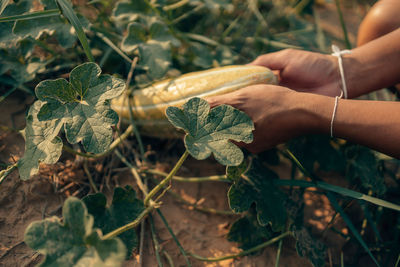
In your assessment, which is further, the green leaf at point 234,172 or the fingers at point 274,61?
the fingers at point 274,61

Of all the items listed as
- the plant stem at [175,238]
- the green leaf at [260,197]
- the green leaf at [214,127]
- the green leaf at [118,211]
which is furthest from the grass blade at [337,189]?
the green leaf at [118,211]

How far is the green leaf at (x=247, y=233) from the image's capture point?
131cm

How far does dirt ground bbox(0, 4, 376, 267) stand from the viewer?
120 centimetres

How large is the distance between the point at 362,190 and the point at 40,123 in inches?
59.7

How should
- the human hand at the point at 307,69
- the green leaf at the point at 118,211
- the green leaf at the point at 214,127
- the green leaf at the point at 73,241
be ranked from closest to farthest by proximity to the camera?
1. the green leaf at the point at 73,241
2. the green leaf at the point at 214,127
3. the green leaf at the point at 118,211
4. the human hand at the point at 307,69

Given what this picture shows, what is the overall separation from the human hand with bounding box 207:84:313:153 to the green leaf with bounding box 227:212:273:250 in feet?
1.15

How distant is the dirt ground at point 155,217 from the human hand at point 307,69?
580mm

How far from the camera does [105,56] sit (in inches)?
61.2

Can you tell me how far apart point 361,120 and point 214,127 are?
1.98ft

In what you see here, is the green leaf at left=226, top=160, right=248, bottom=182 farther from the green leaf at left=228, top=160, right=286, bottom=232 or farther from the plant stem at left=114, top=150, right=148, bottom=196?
the plant stem at left=114, top=150, right=148, bottom=196

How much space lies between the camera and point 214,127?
1073mm

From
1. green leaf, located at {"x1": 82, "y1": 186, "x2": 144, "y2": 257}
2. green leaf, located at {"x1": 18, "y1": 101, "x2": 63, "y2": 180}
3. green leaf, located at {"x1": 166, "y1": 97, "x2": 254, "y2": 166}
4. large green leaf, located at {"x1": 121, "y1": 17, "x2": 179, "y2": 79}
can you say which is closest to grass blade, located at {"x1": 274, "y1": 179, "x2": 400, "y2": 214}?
green leaf, located at {"x1": 166, "y1": 97, "x2": 254, "y2": 166}

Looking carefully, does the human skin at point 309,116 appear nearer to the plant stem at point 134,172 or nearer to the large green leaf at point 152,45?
the large green leaf at point 152,45

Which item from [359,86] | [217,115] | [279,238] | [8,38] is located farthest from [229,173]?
[8,38]
